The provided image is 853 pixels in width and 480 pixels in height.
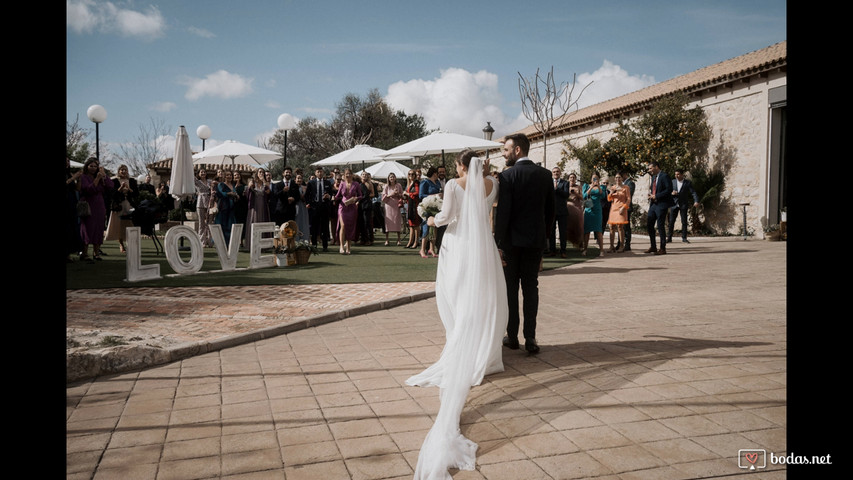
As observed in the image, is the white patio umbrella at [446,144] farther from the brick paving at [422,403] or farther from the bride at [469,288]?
the bride at [469,288]

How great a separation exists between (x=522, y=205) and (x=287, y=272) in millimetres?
6721

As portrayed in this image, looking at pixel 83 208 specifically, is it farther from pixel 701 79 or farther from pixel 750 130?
pixel 701 79

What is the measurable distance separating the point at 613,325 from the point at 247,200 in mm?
11585

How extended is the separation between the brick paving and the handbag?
4.97 m

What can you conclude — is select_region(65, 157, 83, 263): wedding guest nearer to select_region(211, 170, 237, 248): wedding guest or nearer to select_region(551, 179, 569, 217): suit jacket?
select_region(211, 170, 237, 248): wedding guest

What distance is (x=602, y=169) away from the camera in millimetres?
23125

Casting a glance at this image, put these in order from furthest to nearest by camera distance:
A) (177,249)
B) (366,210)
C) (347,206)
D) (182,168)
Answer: (366,210), (347,206), (182,168), (177,249)

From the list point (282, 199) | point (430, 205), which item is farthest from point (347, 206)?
point (430, 205)

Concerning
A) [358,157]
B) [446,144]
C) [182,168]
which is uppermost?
[358,157]

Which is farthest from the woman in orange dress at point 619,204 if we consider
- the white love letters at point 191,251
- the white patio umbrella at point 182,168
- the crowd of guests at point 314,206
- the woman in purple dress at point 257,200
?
the white patio umbrella at point 182,168

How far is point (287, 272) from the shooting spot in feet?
35.8

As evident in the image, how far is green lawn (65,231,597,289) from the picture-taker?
9.37 meters

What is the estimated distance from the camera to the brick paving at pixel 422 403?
3.03 meters
